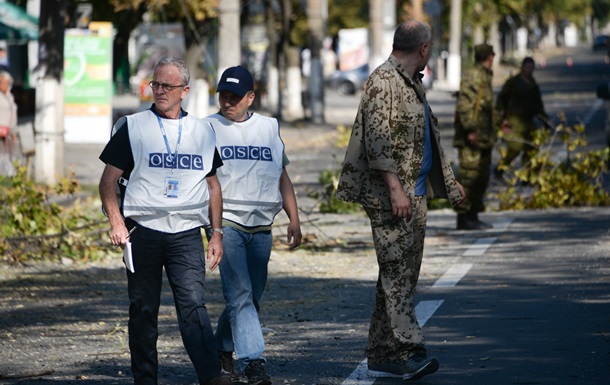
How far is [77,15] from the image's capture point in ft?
118

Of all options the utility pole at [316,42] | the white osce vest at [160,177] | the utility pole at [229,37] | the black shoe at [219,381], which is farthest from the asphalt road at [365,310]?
the utility pole at [316,42]

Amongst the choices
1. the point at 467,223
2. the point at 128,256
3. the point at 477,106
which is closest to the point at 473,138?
the point at 477,106

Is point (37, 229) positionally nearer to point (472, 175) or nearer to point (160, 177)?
point (472, 175)

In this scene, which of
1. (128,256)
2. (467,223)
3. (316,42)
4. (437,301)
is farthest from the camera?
(316,42)

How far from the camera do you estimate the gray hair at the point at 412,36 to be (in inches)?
268

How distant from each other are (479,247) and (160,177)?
6.83 m

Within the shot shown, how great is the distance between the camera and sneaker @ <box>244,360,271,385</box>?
6.68 meters

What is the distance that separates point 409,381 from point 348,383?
33 cm

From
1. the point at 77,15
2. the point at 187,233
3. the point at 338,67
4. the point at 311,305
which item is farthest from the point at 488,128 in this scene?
the point at 338,67

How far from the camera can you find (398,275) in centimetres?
A: 689

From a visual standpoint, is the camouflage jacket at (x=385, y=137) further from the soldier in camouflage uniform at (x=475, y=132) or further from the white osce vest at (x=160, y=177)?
the soldier in camouflage uniform at (x=475, y=132)

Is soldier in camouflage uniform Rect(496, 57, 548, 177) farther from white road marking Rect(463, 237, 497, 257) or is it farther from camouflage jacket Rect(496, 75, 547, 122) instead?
white road marking Rect(463, 237, 497, 257)

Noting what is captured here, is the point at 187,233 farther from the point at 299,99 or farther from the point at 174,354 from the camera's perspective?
the point at 299,99

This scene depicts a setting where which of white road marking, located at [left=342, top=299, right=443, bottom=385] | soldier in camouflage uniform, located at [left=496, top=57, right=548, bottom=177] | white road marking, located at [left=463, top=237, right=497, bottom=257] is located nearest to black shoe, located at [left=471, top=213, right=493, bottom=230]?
white road marking, located at [left=463, top=237, right=497, bottom=257]
